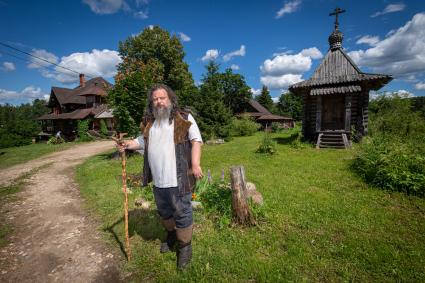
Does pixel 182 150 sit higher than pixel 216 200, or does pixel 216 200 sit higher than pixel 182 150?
pixel 182 150

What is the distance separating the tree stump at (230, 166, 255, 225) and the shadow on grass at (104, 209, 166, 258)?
1393 millimetres

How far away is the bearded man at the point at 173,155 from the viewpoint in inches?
117

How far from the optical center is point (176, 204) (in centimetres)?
302

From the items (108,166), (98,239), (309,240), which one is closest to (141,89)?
(108,166)

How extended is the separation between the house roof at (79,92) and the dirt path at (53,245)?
25512mm

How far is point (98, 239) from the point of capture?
161 inches

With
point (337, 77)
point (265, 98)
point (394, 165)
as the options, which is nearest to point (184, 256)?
point (394, 165)

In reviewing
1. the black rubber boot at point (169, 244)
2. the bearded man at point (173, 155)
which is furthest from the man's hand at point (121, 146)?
the black rubber boot at point (169, 244)

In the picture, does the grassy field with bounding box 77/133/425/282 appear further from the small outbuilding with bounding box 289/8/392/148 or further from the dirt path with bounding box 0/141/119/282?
the small outbuilding with bounding box 289/8/392/148

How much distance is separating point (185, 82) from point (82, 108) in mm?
14555

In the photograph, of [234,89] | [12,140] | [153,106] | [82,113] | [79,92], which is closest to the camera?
[153,106]

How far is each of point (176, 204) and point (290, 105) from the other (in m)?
62.8

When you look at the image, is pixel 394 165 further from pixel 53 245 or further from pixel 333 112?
pixel 333 112

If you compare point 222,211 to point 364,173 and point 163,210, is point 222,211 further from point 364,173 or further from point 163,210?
point 364,173
